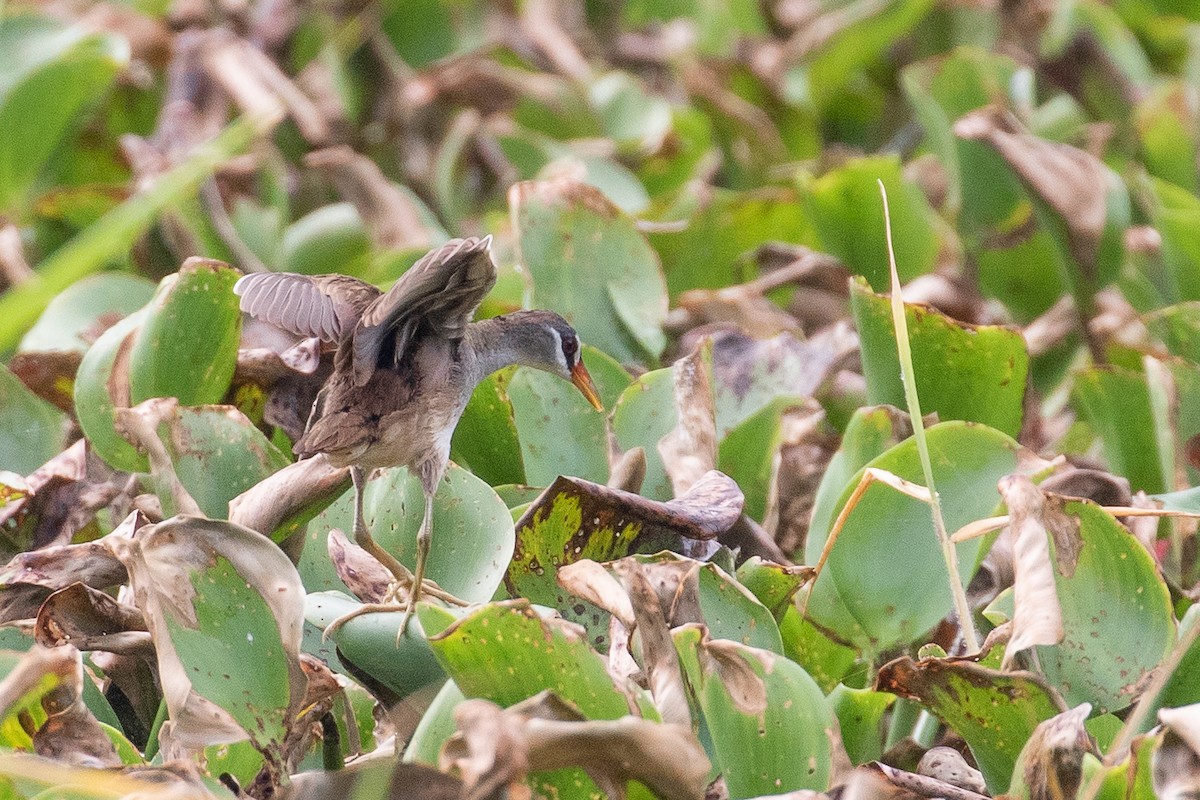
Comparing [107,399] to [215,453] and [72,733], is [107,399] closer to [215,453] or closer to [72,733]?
[215,453]

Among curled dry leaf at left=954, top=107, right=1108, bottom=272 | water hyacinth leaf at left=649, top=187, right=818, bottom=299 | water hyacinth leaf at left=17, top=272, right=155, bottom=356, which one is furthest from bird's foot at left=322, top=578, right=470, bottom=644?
curled dry leaf at left=954, top=107, right=1108, bottom=272

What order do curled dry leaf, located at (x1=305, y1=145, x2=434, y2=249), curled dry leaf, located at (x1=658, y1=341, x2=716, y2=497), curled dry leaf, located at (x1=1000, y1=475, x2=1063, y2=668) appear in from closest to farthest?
curled dry leaf, located at (x1=1000, y1=475, x2=1063, y2=668) < curled dry leaf, located at (x1=658, y1=341, x2=716, y2=497) < curled dry leaf, located at (x1=305, y1=145, x2=434, y2=249)

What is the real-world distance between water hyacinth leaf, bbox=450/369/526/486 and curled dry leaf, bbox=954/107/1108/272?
3.05ft

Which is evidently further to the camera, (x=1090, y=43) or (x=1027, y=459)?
(x=1090, y=43)

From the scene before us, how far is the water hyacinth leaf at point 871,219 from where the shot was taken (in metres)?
2.50

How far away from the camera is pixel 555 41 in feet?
11.9

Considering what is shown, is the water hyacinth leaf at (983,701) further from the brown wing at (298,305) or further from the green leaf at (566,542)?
the brown wing at (298,305)

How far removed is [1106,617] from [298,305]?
858 millimetres

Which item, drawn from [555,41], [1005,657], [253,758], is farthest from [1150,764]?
[555,41]

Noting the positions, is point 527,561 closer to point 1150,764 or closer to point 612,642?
point 612,642

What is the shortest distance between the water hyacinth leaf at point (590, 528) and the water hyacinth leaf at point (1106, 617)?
1.06ft

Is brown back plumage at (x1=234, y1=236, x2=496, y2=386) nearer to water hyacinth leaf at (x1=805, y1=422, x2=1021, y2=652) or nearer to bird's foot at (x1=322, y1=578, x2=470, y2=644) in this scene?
bird's foot at (x1=322, y1=578, x2=470, y2=644)

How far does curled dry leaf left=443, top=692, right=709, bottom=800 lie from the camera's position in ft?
3.51

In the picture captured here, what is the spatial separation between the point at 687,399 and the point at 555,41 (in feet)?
6.61
